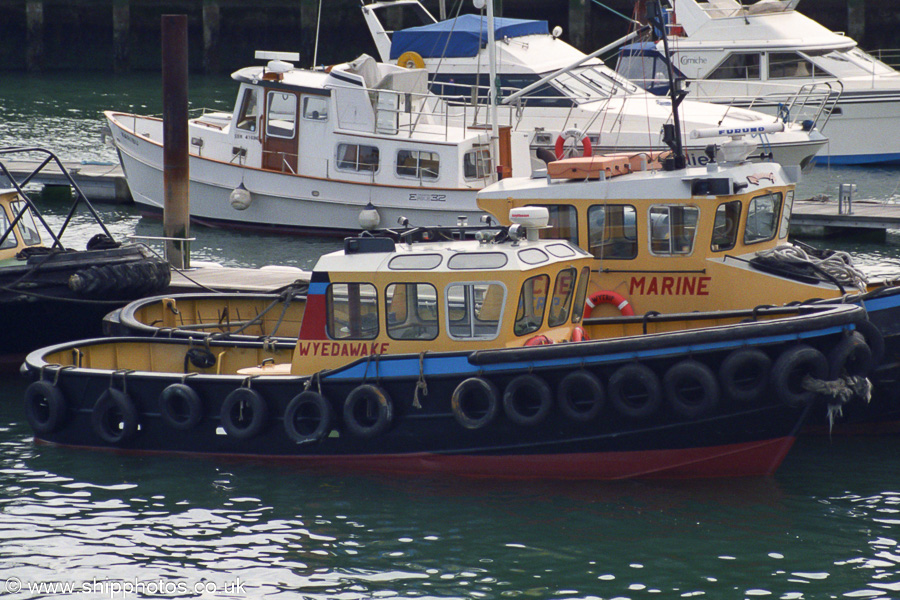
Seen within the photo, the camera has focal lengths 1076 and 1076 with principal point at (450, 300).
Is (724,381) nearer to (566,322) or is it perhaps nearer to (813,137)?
(566,322)

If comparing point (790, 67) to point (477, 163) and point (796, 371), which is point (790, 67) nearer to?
point (477, 163)

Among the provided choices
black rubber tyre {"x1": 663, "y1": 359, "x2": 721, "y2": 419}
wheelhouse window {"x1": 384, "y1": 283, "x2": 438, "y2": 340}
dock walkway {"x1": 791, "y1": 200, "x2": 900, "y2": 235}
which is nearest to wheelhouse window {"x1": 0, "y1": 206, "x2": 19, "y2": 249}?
wheelhouse window {"x1": 384, "y1": 283, "x2": 438, "y2": 340}

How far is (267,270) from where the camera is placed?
52.1 ft

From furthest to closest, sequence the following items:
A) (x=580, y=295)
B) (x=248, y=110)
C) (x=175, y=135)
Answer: (x=248, y=110) → (x=175, y=135) → (x=580, y=295)

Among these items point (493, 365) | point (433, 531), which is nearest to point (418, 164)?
point (493, 365)

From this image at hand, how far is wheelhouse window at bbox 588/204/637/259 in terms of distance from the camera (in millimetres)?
10633

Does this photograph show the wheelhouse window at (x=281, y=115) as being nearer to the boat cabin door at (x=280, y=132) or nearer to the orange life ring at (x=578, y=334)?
the boat cabin door at (x=280, y=132)

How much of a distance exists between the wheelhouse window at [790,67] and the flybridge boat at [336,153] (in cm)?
954

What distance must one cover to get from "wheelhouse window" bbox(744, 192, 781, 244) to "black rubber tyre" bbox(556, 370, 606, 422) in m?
2.83

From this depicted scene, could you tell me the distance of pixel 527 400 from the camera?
9.13 metres

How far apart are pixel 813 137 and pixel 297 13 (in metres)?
25.4

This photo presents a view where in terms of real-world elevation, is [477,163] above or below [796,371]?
above

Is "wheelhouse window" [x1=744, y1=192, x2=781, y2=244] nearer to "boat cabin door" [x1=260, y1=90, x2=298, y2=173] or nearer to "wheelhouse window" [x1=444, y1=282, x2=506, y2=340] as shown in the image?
"wheelhouse window" [x1=444, y1=282, x2=506, y2=340]

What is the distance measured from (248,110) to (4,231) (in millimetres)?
7438
